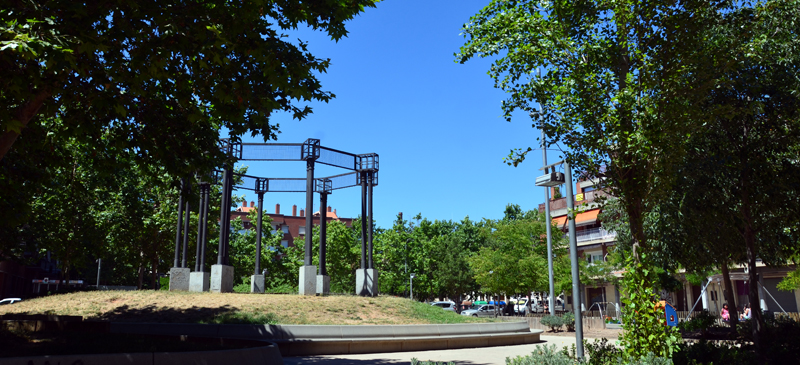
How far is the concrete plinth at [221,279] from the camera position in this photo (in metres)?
19.2

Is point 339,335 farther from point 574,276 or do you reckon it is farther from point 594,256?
point 594,256

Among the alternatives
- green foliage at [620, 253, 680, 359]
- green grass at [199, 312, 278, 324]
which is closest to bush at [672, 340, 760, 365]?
green foliage at [620, 253, 680, 359]

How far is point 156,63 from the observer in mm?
7051

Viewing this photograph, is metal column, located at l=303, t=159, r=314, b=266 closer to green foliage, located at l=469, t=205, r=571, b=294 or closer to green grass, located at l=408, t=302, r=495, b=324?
green grass, located at l=408, t=302, r=495, b=324

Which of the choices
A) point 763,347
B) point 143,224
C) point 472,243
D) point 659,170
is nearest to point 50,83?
point 659,170

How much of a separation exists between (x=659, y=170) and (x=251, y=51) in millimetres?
6288

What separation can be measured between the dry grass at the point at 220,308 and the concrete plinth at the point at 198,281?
1.27 m

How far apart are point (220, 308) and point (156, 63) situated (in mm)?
10747

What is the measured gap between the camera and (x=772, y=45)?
33.9ft

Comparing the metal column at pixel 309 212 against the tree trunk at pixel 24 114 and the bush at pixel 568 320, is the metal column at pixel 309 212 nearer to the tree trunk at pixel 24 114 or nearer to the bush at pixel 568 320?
the bush at pixel 568 320

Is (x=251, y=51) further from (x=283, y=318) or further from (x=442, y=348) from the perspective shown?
(x=442, y=348)

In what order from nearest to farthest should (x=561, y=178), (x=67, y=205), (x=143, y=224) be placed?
(x=561, y=178) → (x=67, y=205) → (x=143, y=224)

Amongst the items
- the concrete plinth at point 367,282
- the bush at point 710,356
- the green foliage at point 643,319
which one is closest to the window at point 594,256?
the concrete plinth at point 367,282

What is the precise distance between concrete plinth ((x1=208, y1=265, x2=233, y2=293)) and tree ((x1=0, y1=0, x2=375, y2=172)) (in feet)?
→ 32.7
